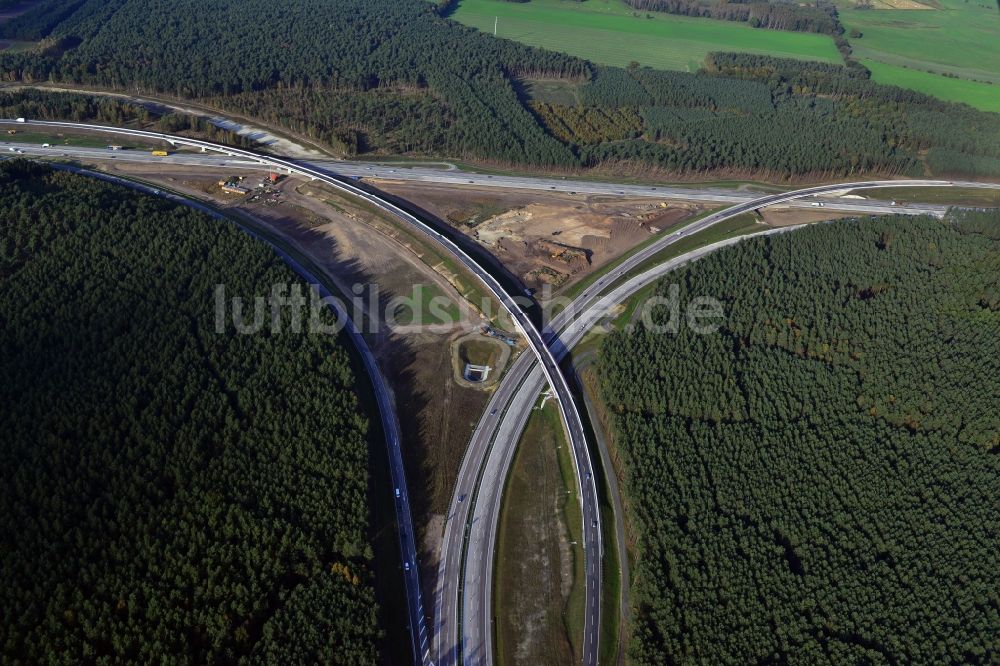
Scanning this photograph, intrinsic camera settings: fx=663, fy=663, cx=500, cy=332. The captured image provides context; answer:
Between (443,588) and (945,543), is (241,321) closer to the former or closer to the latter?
(443,588)

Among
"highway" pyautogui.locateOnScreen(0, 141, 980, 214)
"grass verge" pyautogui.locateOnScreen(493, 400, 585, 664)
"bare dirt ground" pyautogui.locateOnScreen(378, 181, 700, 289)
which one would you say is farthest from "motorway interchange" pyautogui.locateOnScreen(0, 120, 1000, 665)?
"bare dirt ground" pyautogui.locateOnScreen(378, 181, 700, 289)

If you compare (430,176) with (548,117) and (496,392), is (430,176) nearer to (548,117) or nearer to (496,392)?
(548,117)

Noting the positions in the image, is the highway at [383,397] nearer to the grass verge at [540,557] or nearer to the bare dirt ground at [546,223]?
the grass verge at [540,557]

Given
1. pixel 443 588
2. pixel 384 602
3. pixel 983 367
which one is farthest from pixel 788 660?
pixel 983 367

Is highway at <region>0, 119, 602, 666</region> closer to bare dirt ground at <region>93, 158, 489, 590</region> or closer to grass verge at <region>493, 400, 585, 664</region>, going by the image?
grass verge at <region>493, 400, 585, 664</region>

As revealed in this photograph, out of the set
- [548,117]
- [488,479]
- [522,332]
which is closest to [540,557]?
[488,479]
